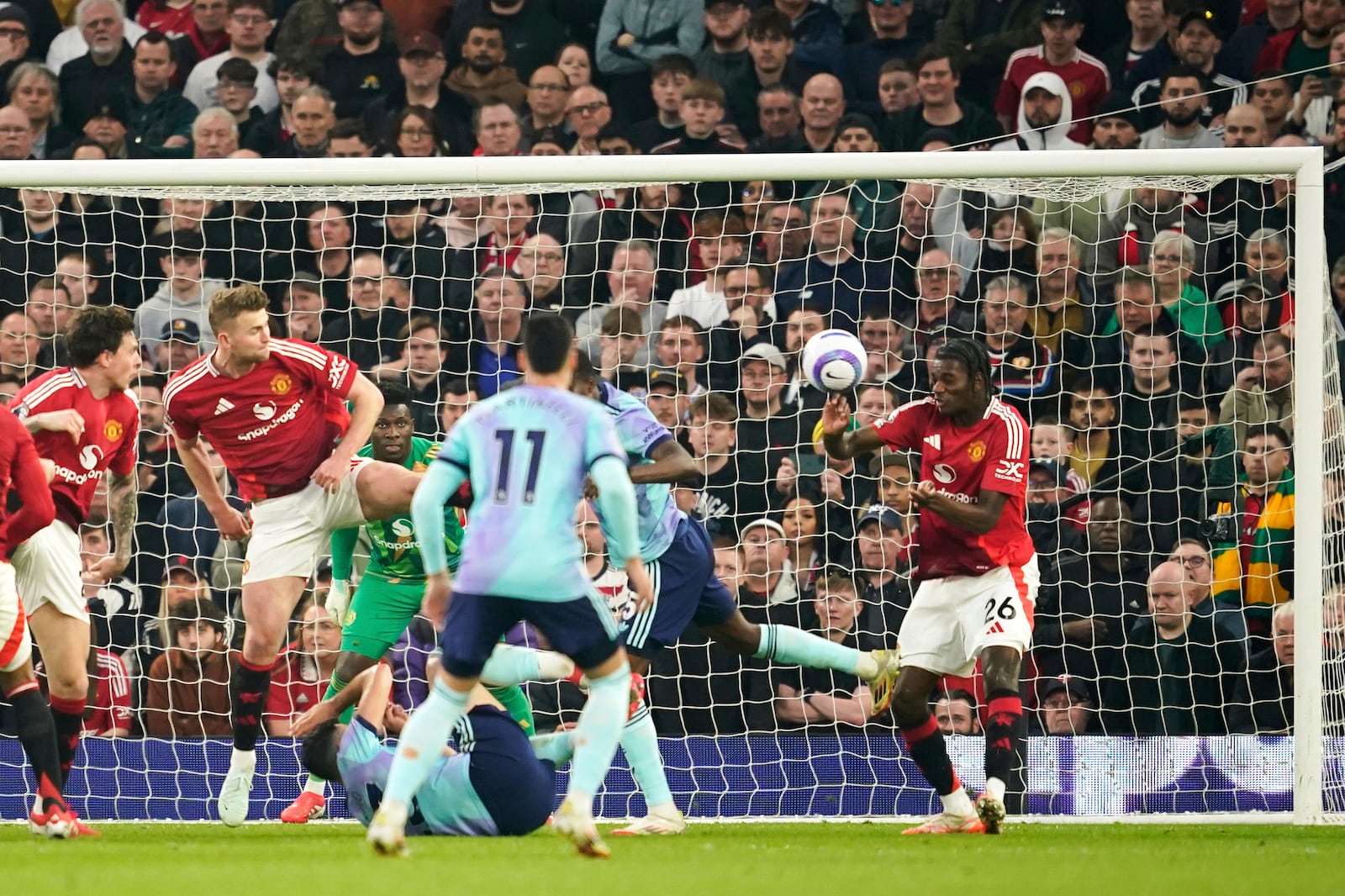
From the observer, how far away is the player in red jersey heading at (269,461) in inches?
320

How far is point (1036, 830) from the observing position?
8078mm

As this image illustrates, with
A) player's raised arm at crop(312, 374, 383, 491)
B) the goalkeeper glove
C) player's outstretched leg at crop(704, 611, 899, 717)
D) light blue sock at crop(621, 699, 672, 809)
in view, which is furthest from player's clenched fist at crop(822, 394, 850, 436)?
the goalkeeper glove

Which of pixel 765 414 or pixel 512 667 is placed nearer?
pixel 512 667

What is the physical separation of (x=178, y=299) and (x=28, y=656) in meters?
4.26

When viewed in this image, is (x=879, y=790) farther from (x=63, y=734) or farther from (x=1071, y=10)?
(x=1071, y=10)

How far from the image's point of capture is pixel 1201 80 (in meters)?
11.9

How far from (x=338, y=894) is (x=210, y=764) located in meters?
4.80

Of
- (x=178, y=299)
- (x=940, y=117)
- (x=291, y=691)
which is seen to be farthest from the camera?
(x=940, y=117)

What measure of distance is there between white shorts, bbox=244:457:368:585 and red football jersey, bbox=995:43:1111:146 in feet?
19.3

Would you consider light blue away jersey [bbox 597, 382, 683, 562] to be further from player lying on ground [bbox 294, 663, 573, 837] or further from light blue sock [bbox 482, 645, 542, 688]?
player lying on ground [bbox 294, 663, 573, 837]

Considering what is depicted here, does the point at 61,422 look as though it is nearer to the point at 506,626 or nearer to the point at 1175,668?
Answer: the point at 506,626

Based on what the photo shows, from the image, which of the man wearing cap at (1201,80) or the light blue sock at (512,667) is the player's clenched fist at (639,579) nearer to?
the light blue sock at (512,667)

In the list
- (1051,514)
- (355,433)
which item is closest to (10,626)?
(355,433)

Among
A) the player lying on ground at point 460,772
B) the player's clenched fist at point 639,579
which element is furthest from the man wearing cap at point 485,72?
the player's clenched fist at point 639,579
